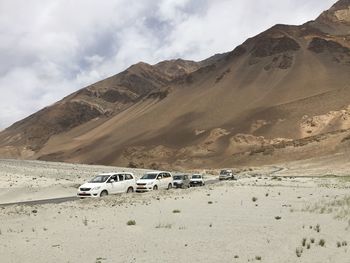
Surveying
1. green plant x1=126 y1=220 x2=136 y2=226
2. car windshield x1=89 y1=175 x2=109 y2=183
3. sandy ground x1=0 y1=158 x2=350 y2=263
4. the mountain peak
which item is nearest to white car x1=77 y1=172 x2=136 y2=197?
car windshield x1=89 y1=175 x2=109 y2=183

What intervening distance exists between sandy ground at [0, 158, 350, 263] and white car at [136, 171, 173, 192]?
36.0 feet

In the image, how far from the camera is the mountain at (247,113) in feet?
398

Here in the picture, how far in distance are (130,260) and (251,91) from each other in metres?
137

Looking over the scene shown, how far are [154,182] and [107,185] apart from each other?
684cm

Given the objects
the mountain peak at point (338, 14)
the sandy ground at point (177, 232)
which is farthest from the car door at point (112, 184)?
the mountain peak at point (338, 14)

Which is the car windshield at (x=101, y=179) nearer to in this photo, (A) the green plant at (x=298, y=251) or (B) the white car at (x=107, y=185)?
(B) the white car at (x=107, y=185)

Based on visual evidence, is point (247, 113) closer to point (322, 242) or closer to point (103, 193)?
point (103, 193)

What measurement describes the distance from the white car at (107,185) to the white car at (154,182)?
8.01 ft

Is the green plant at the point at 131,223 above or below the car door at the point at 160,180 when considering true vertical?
below

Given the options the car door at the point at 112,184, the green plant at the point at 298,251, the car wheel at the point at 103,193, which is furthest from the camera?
the car door at the point at 112,184

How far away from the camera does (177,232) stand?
1745cm

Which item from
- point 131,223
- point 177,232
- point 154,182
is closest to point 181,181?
point 154,182

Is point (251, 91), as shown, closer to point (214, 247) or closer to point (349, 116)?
point (349, 116)

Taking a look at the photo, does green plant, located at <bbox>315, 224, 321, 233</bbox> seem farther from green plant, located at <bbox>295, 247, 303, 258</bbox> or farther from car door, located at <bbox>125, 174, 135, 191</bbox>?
car door, located at <bbox>125, 174, 135, 191</bbox>
